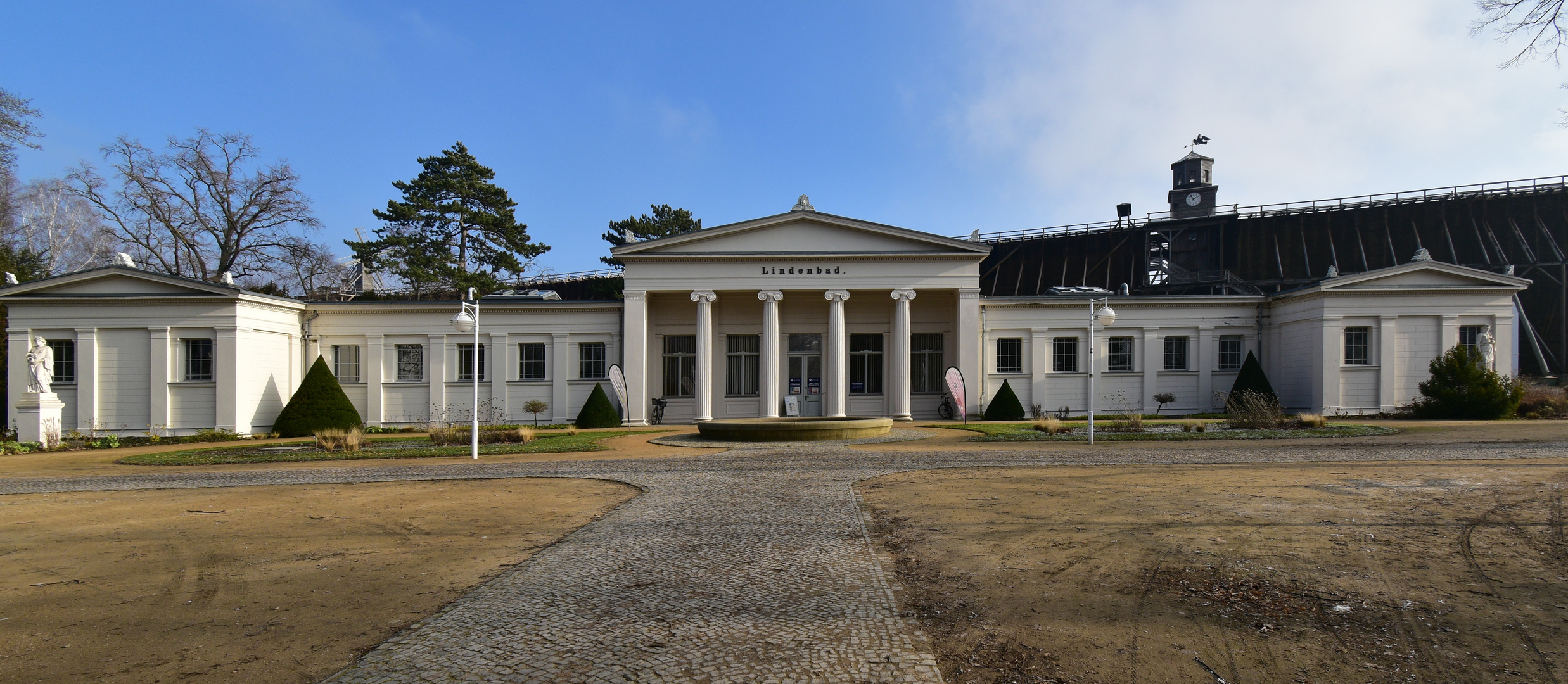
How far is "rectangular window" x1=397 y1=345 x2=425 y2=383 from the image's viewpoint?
30.6 meters

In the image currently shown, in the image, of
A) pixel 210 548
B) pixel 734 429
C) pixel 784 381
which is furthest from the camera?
pixel 784 381

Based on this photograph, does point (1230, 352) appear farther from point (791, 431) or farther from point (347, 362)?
point (347, 362)

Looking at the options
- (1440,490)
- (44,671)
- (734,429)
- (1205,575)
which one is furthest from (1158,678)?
(734,429)

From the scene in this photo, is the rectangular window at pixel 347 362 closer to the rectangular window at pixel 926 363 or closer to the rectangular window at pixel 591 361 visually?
the rectangular window at pixel 591 361

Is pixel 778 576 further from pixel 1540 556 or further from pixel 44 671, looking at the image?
pixel 1540 556

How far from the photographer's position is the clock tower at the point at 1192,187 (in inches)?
2356

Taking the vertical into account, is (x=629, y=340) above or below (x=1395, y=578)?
above

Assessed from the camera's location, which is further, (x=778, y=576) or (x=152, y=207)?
(x=152, y=207)

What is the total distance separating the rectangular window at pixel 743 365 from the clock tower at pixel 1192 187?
41418 millimetres

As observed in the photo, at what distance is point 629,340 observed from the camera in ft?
95.7

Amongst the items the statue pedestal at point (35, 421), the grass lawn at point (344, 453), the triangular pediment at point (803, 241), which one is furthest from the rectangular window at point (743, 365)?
the statue pedestal at point (35, 421)

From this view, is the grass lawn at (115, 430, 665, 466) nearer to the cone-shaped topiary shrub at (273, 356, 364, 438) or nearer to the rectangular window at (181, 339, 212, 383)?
the cone-shaped topiary shrub at (273, 356, 364, 438)

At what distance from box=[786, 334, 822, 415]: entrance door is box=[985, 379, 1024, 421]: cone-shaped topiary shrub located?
21.6ft

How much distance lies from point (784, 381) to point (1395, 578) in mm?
26070
